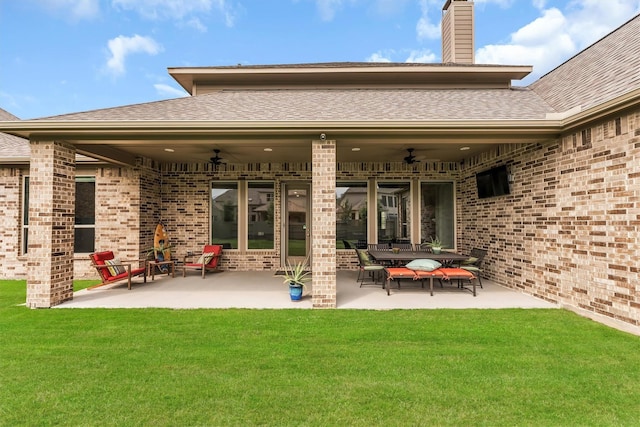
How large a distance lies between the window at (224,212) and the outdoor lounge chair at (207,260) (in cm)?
46

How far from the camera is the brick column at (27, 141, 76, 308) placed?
552 centimetres

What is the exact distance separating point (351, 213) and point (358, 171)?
4.15 ft

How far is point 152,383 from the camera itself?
3039mm

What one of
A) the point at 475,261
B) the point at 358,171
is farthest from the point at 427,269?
the point at 358,171

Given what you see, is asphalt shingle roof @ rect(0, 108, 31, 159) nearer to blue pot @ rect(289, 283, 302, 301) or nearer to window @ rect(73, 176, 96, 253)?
window @ rect(73, 176, 96, 253)

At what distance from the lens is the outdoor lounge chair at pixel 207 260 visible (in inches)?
330

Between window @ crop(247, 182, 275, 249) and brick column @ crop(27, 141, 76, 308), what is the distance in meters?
4.66

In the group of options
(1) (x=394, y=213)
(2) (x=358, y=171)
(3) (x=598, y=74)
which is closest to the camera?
(3) (x=598, y=74)

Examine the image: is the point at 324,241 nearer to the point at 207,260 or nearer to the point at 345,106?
the point at 345,106

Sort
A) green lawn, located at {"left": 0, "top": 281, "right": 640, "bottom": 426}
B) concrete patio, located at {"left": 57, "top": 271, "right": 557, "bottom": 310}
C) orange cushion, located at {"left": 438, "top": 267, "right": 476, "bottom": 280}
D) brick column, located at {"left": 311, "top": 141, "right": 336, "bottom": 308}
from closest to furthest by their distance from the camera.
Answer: green lawn, located at {"left": 0, "top": 281, "right": 640, "bottom": 426} → brick column, located at {"left": 311, "top": 141, "right": 336, "bottom": 308} → concrete patio, located at {"left": 57, "top": 271, "right": 557, "bottom": 310} → orange cushion, located at {"left": 438, "top": 267, "right": 476, "bottom": 280}

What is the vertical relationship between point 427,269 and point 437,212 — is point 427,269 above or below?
below

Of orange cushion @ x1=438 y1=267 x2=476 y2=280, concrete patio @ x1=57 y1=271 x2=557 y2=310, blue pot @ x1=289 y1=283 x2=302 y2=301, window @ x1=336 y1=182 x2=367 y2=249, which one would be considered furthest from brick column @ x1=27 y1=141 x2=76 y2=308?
orange cushion @ x1=438 y1=267 x2=476 y2=280

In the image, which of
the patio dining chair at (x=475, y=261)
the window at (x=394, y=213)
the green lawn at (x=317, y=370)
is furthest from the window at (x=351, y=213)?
the green lawn at (x=317, y=370)

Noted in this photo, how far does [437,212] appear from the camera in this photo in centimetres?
960
